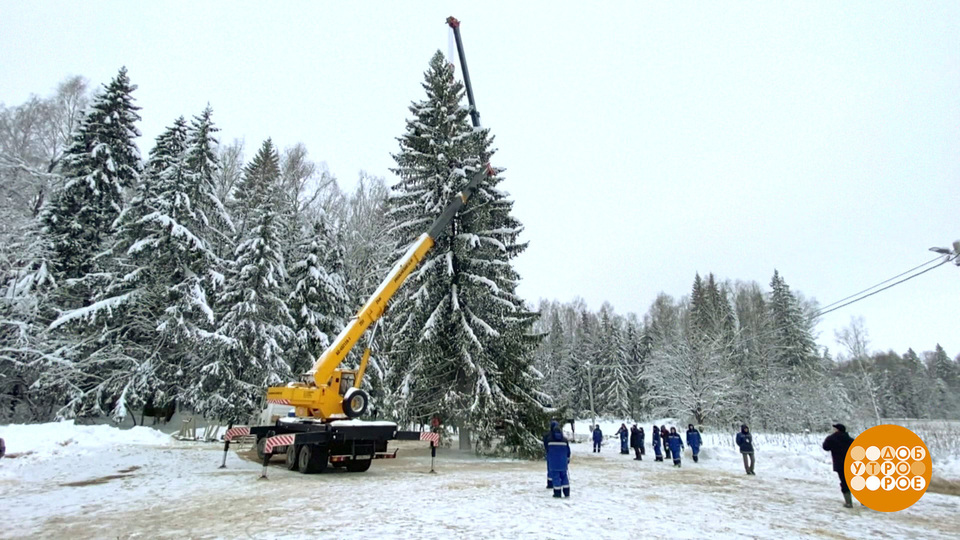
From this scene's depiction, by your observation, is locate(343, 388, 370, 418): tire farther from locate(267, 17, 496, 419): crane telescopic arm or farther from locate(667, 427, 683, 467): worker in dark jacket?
locate(667, 427, 683, 467): worker in dark jacket

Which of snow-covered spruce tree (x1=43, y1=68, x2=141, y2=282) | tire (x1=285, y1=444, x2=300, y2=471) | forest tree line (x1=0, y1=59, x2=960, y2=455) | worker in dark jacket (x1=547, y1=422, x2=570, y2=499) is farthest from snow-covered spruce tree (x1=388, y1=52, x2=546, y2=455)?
snow-covered spruce tree (x1=43, y1=68, x2=141, y2=282)

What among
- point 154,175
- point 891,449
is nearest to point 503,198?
point 891,449

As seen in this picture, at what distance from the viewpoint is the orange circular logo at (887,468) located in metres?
7.99

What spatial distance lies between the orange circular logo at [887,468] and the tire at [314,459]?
12.5 metres

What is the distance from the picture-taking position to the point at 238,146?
35.7 metres

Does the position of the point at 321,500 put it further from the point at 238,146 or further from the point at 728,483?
the point at 238,146

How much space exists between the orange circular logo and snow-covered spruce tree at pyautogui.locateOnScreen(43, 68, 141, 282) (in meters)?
30.3

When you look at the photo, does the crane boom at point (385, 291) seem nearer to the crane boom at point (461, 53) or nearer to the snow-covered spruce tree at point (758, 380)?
the crane boom at point (461, 53)

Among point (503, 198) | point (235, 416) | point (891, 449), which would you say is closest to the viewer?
point (891, 449)

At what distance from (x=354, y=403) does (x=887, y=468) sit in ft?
40.6

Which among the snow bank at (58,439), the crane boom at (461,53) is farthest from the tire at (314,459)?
the crane boom at (461,53)

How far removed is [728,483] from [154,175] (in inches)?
1207

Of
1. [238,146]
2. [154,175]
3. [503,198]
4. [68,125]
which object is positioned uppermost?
[238,146]

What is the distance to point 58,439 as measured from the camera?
49.5ft
